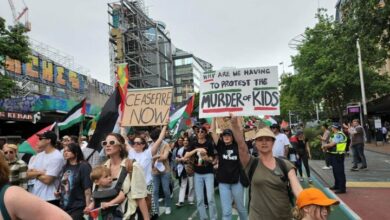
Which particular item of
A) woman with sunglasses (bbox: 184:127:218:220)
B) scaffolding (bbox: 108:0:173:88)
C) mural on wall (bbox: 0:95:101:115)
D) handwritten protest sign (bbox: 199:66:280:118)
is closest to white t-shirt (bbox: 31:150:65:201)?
handwritten protest sign (bbox: 199:66:280:118)

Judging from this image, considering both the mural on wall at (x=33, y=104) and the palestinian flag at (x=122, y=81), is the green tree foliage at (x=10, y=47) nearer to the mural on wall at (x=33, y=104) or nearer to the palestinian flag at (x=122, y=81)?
the mural on wall at (x=33, y=104)

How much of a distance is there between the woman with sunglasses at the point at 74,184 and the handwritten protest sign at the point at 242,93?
1.66 metres

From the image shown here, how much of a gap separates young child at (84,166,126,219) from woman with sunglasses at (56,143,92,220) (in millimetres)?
719

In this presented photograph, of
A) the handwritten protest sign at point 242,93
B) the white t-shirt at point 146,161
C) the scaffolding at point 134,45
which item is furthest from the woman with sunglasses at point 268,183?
the scaffolding at point 134,45

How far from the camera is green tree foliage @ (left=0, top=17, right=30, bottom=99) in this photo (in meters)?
17.1

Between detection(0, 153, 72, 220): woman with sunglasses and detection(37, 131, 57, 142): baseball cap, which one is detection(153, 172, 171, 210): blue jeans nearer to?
detection(37, 131, 57, 142): baseball cap

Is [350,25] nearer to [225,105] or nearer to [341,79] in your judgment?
[225,105]

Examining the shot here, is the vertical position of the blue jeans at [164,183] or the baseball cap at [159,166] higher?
the baseball cap at [159,166]

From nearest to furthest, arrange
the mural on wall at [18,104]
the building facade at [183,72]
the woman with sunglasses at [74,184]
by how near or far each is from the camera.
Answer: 1. the woman with sunglasses at [74,184]
2. the mural on wall at [18,104]
3. the building facade at [183,72]

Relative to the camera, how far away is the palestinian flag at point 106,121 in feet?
20.3

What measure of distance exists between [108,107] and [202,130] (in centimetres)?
180

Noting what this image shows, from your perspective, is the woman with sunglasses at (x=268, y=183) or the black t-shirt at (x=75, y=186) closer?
the woman with sunglasses at (x=268, y=183)

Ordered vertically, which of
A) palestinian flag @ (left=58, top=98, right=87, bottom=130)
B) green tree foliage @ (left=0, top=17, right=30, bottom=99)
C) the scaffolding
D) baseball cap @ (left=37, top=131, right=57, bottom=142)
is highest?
the scaffolding

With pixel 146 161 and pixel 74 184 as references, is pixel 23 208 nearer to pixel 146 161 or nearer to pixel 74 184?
pixel 74 184
